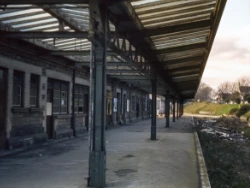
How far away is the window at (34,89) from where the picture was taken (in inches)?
516

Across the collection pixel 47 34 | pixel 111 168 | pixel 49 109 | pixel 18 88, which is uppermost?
pixel 47 34

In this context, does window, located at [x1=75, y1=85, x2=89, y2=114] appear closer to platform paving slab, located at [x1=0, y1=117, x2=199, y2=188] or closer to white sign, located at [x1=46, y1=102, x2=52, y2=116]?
white sign, located at [x1=46, y1=102, x2=52, y2=116]

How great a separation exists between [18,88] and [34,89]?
119cm

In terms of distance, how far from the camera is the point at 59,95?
15672 millimetres

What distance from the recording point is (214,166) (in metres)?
11.1

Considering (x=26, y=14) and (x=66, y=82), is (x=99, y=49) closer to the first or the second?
(x=26, y=14)

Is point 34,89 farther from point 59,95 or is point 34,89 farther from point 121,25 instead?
point 121,25

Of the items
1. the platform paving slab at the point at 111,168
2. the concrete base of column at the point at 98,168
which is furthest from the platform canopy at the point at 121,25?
the platform paving slab at the point at 111,168

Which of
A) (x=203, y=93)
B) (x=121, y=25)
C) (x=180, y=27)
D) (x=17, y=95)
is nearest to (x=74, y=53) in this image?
(x=17, y=95)

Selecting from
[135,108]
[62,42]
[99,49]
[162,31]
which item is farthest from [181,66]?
[135,108]

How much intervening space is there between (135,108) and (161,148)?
21.7 meters

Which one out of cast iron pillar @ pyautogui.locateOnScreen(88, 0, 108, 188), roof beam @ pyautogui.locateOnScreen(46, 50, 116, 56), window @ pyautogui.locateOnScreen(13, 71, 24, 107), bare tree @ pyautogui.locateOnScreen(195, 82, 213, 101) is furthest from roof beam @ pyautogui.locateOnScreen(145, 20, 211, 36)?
bare tree @ pyautogui.locateOnScreen(195, 82, 213, 101)

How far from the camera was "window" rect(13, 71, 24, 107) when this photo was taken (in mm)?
11859

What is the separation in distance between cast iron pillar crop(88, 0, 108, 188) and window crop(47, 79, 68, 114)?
829 cm
